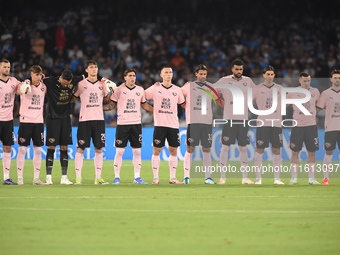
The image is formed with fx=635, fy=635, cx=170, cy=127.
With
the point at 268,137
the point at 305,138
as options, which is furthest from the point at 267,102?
the point at 305,138

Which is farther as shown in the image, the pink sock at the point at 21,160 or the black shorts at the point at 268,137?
the black shorts at the point at 268,137

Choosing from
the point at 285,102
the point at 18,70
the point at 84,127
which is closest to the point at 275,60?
the point at 18,70

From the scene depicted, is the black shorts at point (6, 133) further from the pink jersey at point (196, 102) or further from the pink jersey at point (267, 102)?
the pink jersey at point (267, 102)

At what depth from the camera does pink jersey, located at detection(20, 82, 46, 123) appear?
12555 mm

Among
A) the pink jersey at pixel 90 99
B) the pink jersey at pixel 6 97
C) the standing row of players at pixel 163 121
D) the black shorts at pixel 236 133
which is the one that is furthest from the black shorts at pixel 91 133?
the black shorts at pixel 236 133

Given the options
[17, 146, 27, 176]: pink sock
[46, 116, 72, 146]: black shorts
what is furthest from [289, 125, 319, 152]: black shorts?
[17, 146, 27, 176]: pink sock

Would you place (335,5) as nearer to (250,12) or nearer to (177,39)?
(250,12)

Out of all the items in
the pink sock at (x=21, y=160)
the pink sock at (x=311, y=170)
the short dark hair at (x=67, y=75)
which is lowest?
the pink sock at (x=311, y=170)

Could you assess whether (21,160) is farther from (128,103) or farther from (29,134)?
(128,103)

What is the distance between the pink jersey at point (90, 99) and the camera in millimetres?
12703

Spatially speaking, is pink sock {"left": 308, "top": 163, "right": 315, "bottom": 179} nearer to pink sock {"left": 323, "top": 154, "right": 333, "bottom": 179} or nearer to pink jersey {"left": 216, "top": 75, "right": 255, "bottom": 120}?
pink sock {"left": 323, "top": 154, "right": 333, "bottom": 179}

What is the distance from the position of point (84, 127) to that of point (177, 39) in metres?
14.5

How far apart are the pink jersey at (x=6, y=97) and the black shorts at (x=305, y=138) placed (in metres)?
5.74

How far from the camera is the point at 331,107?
518 inches
